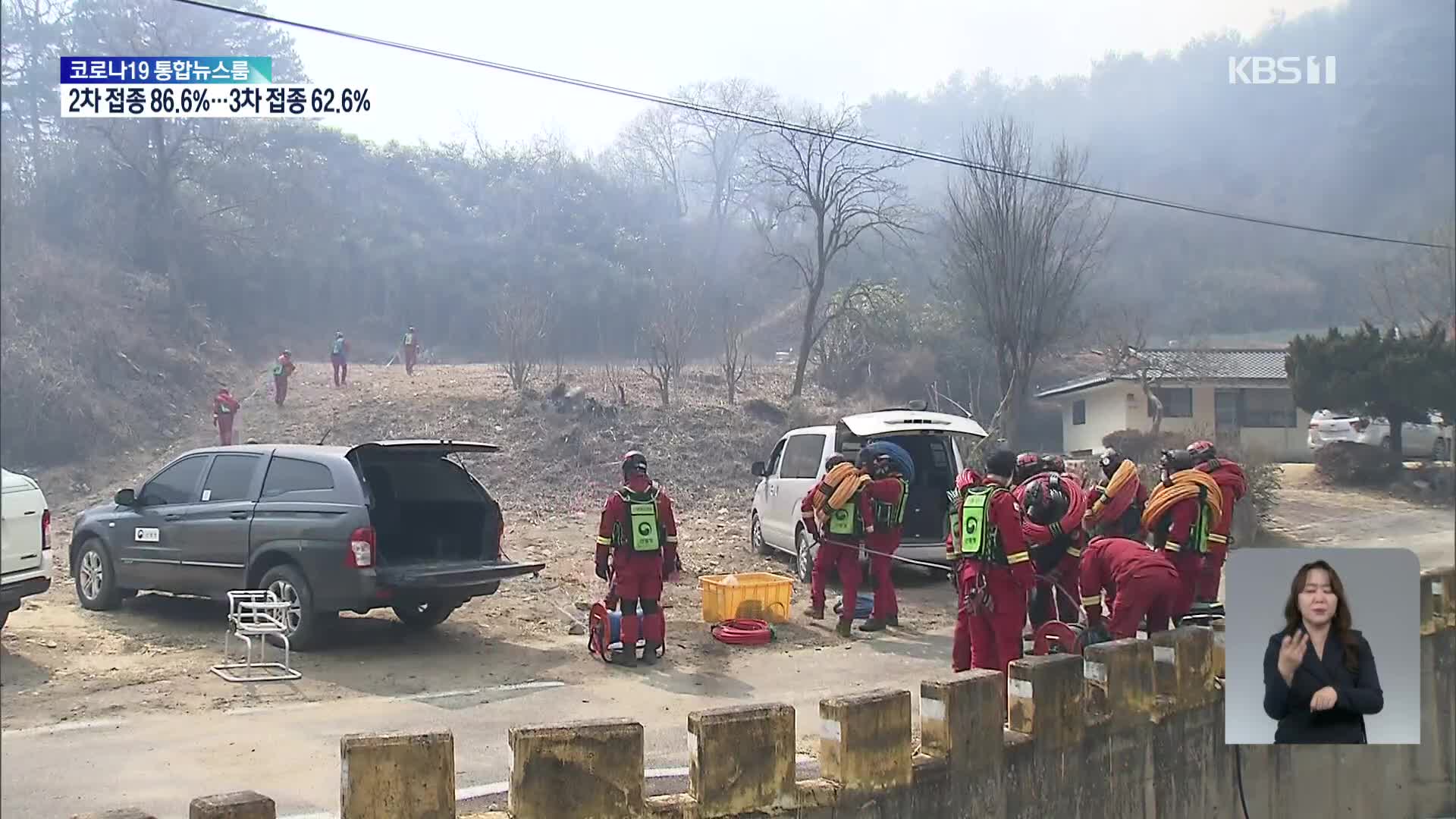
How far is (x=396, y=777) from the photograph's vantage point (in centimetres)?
374

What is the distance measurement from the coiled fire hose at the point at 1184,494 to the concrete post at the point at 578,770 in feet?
Result: 15.2

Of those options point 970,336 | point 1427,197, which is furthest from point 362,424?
point 1427,197

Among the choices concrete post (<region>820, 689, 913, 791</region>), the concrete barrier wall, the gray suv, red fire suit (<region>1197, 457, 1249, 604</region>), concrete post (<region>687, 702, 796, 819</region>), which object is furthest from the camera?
the gray suv

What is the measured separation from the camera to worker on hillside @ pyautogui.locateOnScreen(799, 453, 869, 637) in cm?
970

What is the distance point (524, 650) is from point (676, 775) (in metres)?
3.75

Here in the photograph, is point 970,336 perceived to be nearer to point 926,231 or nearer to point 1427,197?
point 926,231

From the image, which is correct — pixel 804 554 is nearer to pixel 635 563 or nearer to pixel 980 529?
pixel 635 563

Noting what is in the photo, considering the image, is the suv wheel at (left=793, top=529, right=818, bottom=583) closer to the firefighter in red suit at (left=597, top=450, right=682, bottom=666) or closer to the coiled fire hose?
the firefighter in red suit at (left=597, top=450, right=682, bottom=666)

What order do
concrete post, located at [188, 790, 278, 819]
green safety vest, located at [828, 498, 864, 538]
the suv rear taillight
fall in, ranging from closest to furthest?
concrete post, located at [188, 790, 278, 819], the suv rear taillight, green safety vest, located at [828, 498, 864, 538]

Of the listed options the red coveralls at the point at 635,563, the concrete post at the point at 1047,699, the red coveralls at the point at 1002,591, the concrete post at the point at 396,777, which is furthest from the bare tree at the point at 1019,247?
the concrete post at the point at 396,777

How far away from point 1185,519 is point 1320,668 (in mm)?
3318

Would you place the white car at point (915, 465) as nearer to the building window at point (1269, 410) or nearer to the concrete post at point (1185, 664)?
the building window at point (1269, 410)

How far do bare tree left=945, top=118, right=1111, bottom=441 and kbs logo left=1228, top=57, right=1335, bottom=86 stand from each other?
24.0 feet

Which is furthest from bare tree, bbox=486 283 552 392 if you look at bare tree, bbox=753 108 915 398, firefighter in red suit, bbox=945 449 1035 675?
firefighter in red suit, bbox=945 449 1035 675
